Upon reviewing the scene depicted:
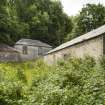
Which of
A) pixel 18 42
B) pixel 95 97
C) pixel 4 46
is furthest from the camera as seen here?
pixel 18 42

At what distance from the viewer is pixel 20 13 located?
236 feet

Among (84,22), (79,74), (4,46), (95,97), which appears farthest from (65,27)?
(95,97)

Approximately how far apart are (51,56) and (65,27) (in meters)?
38.0

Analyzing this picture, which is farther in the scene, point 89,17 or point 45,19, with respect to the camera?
point 45,19

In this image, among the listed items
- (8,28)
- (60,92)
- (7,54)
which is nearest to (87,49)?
(60,92)

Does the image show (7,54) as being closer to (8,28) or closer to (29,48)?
(8,28)

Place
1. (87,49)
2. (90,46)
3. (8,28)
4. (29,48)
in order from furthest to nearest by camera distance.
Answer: (29,48) → (8,28) → (87,49) → (90,46)

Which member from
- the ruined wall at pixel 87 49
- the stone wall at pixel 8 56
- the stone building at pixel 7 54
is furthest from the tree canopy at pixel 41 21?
the ruined wall at pixel 87 49

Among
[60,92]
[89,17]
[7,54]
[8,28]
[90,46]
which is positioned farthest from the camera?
[89,17]

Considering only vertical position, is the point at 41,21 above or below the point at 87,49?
above

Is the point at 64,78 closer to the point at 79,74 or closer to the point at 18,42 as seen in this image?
the point at 79,74

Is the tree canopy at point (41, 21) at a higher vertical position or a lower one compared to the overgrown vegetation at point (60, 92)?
higher

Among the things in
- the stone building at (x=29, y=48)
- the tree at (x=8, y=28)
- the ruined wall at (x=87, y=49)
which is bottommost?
the ruined wall at (x=87, y=49)

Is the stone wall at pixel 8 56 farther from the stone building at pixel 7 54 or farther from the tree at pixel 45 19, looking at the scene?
the tree at pixel 45 19
